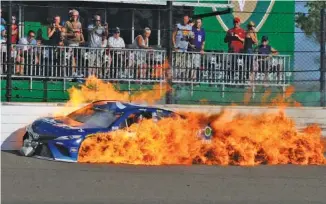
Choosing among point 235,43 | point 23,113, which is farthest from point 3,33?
point 235,43

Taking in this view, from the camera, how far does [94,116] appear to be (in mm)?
10531

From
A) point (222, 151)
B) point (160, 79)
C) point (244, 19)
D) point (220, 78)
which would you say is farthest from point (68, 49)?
point (244, 19)

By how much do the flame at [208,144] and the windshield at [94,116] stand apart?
321 millimetres

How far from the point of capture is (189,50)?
13094 mm

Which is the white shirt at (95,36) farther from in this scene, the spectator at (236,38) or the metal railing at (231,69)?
the spectator at (236,38)

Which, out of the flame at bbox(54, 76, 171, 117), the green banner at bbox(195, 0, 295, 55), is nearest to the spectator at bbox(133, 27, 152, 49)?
the flame at bbox(54, 76, 171, 117)

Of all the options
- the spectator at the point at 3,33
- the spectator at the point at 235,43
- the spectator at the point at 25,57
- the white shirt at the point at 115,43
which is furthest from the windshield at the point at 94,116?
the spectator at the point at 235,43

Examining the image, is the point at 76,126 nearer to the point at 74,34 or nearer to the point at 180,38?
the point at 74,34

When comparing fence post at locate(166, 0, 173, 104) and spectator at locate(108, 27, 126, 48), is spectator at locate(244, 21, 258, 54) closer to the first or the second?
fence post at locate(166, 0, 173, 104)

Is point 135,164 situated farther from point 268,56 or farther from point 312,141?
point 268,56

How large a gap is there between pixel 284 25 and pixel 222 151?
8.40 meters

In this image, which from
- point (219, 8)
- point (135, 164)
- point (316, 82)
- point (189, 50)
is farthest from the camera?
point (219, 8)

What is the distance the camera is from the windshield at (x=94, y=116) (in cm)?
1024

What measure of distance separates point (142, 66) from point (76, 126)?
2993mm
